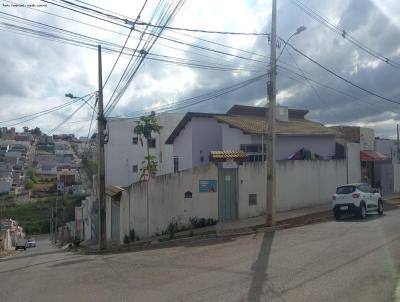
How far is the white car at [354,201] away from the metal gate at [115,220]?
59.2ft

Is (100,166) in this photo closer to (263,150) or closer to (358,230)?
(263,150)

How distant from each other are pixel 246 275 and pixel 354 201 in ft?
44.5

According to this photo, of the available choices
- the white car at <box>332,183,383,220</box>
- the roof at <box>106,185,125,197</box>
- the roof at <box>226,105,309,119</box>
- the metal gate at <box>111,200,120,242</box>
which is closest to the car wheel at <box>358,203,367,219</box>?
the white car at <box>332,183,383,220</box>

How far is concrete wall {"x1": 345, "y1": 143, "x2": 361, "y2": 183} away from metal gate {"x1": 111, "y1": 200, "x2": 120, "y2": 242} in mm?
16684

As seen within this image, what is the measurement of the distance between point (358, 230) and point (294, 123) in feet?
63.4

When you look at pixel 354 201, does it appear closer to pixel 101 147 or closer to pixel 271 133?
pixel 271 133

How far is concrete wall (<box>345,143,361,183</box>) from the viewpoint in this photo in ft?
104

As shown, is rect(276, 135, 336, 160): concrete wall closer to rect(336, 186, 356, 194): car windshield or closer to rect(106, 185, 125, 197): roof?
rect(336, 186, 356, 194): car windshield

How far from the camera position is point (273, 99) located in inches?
779

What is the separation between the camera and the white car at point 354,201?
22672 millimetres

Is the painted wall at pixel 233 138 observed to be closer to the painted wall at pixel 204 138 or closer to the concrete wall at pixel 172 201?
the painted wall at pixel 204 138

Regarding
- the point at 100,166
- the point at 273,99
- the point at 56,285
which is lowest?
the point at 56,285

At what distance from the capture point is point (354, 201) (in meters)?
22.7

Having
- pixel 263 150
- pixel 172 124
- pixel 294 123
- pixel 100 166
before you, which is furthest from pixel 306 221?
pixel 172 124
